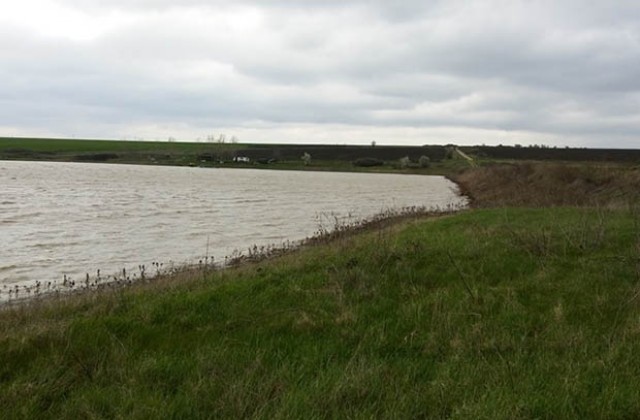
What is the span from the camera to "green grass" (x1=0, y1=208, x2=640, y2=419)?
5371 millimetres

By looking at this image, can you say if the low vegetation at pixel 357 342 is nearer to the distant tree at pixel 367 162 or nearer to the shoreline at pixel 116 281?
the shoreline at pixel 116 281

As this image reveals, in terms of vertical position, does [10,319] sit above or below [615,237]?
below

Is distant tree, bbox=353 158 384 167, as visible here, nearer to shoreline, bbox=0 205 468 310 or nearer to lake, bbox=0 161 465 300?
lake, bbox=0 161 465 300

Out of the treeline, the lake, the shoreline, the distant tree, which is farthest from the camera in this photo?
the treeline

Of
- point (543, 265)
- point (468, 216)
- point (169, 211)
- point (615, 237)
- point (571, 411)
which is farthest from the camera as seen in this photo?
point (169, 211)

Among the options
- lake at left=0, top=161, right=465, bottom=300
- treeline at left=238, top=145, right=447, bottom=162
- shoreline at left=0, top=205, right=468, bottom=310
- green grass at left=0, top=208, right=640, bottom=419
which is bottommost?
lake at left=0, top=161, right=465, bottom=300

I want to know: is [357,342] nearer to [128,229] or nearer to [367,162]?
[128,229]

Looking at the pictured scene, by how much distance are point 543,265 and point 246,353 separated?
6.08 metres

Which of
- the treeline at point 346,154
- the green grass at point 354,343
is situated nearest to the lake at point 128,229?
the green grass at point 354,343

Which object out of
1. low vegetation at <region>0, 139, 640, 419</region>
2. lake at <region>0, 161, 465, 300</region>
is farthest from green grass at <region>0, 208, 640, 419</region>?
lake at <region>0, 161, 465, 300</region>

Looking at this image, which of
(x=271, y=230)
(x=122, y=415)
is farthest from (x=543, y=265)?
(x=271, y=230)

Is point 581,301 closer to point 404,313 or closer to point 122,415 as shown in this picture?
point 404,313

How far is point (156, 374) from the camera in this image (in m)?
6.16

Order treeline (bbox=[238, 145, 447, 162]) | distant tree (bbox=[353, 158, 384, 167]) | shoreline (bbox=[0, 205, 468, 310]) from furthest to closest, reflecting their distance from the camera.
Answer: treeline (bbox=[238, 145, 447, 162]) → distant tree (bbox=[353, 158, 384, 167]) → shoreline (bbox=[0, 205, 468, 310])
